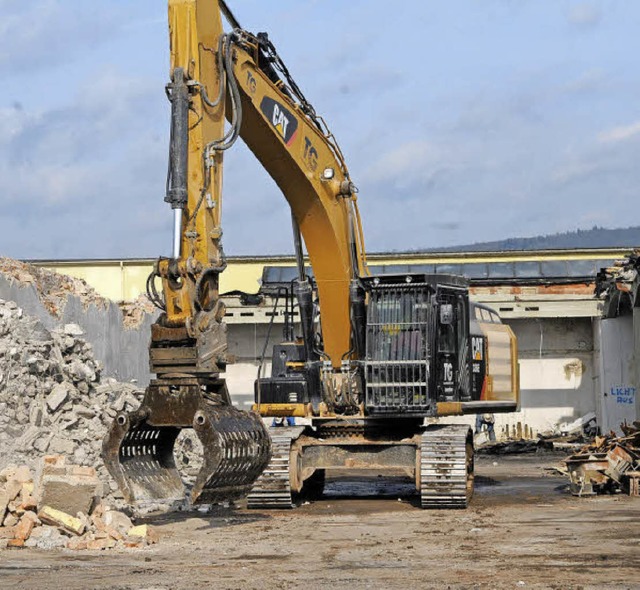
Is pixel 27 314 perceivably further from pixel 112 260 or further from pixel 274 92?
pixel 112 260

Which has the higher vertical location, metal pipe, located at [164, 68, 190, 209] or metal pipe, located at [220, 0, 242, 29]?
metal pipe, located at [220, 0, 242, 29]

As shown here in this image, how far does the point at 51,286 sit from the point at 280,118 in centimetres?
1160

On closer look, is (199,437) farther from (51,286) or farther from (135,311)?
(135,311)

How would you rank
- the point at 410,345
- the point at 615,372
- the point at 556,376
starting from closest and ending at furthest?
the point at 410,345, the point at 615,372, the point at 556,376

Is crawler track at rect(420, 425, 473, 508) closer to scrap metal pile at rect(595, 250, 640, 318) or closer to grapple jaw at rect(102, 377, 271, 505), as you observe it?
grapple jaw at rect(102, 377, 271, 505)

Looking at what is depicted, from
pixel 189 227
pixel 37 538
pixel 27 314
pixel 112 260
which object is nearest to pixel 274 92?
pixel 189 227

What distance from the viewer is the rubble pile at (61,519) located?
35.0ft

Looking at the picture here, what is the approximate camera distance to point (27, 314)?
19672 mm

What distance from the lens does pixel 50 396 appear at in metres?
17.0

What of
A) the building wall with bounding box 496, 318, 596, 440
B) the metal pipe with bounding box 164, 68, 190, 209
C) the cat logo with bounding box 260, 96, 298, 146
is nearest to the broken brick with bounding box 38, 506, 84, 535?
the metal pipe with bounding box 164, 68, 190, 209

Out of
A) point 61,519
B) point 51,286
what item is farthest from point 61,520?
point 51,286

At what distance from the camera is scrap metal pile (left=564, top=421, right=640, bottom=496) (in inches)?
627

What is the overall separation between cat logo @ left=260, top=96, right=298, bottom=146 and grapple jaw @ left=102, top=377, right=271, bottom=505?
12.3 ft

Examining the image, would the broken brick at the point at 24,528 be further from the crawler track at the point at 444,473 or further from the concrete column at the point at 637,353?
the concrete column at the point at 637,353
